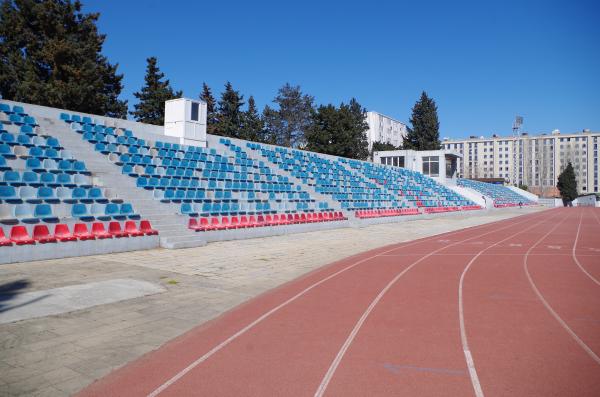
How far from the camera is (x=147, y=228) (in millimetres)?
13352

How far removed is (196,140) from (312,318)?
15.0m

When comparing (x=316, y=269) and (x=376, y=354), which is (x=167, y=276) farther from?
(x=376, y=354)

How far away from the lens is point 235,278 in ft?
30.8

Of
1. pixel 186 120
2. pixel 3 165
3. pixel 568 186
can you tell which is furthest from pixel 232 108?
pixel 568 186

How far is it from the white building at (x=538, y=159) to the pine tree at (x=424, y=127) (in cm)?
5843

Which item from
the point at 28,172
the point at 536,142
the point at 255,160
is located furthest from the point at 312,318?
the point at 536,142

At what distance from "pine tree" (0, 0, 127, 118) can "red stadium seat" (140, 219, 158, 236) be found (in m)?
19.5

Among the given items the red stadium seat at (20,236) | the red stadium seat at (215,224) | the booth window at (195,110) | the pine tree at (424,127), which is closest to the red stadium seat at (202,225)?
the red stadium seat at (215,224)

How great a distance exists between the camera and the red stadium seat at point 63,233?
1100 centimetres

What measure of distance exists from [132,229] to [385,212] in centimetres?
1867

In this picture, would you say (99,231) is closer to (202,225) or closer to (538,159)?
(202,225)

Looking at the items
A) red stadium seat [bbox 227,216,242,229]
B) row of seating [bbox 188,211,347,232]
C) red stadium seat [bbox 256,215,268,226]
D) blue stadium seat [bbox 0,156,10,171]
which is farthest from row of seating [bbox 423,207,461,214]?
blue stadium seat [bbox 0,156,10,171]

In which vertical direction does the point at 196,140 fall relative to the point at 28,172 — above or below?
above

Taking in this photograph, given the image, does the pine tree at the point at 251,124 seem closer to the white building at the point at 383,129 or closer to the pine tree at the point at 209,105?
the pine tree at the point at 209,105
